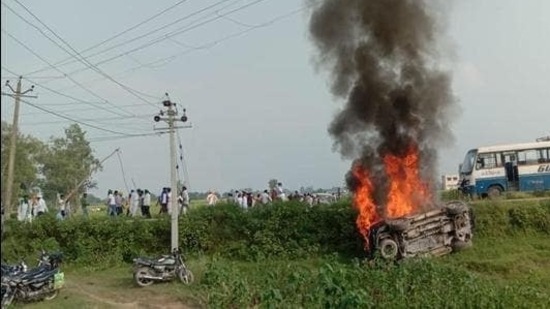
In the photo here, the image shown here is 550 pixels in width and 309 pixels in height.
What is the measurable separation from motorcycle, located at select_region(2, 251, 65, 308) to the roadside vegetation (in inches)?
14.6

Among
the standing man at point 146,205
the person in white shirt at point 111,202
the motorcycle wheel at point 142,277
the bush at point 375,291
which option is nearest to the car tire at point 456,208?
the bush at point 375,291

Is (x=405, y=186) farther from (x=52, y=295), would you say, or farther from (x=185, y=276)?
(x=52, y=295)

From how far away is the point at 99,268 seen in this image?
23.8m

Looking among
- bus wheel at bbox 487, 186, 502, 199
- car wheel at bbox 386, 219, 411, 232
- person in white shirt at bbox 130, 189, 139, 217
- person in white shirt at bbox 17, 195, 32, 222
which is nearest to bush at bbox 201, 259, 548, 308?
car wheel at bbox 386, 219, 411, 232

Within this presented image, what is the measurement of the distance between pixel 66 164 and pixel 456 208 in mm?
53663

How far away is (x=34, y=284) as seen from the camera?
58.4 feet

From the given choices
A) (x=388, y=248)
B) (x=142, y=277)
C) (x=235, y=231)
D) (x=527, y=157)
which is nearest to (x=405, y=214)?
(x=388, y=248)

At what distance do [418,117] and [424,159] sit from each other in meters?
1.48

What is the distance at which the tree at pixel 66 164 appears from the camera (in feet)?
218

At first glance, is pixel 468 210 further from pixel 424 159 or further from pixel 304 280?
pixel 304 280

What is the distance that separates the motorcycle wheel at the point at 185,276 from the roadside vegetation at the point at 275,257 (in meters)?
0.27

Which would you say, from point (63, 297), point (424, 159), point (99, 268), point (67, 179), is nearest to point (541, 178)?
point (424, 159)

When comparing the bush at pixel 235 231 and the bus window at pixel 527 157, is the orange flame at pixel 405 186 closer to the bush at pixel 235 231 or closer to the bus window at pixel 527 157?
the bush at pixel 235 231

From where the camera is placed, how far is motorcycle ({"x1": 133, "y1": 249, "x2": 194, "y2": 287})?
1948cm
